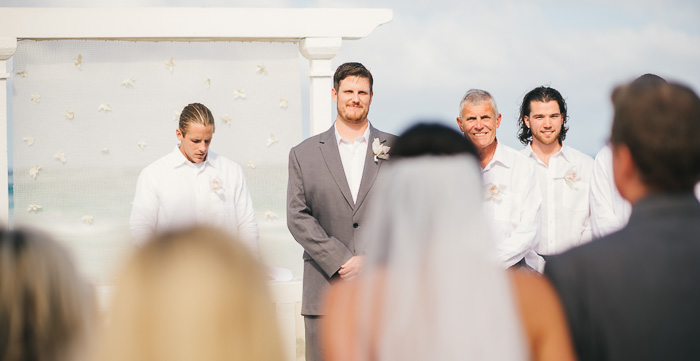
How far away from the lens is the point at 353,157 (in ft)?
16.1

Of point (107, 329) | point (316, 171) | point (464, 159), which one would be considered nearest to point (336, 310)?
point (464, 159)

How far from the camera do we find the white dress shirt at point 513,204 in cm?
473

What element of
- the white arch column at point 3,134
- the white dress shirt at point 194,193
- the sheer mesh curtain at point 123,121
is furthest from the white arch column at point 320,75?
the white arch column at point 3,134

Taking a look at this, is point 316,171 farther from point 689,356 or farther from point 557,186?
point 689,356

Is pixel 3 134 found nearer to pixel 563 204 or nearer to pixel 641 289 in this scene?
pixel 563 204

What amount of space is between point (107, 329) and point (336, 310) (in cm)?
61

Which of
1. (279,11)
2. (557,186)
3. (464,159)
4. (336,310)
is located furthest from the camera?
(279,11)

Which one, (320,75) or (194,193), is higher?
(320,75)

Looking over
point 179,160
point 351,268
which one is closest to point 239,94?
point 179,160

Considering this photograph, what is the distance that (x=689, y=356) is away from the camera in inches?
71.9

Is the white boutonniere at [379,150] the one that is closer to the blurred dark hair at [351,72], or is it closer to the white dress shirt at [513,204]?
the blurred dark hair at [351,72]

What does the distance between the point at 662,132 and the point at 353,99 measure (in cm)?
315

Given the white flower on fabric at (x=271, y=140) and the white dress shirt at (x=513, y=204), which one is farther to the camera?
the white flower on fabric at (x=271, y=140)

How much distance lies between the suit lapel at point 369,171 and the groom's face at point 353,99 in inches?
5.7
